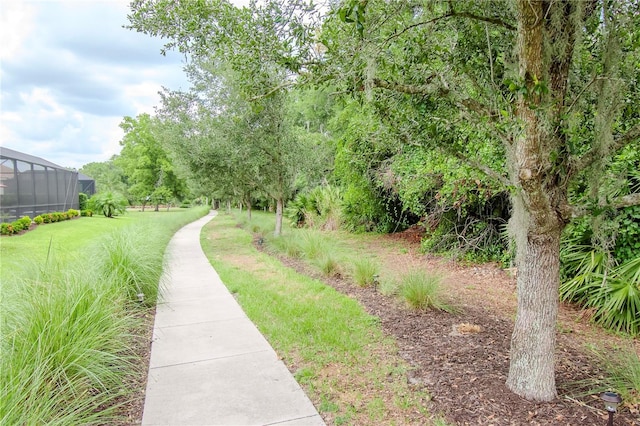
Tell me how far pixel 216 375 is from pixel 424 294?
2556 mm

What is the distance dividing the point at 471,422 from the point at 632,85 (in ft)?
8.01

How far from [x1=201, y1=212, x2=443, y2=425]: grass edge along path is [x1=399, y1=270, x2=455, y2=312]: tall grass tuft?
0.58 m

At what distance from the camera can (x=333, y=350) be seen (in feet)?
11.2

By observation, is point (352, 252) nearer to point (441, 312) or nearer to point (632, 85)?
point (441, 312)

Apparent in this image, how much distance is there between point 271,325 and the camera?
412 cm

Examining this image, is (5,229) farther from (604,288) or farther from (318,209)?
(604,288)

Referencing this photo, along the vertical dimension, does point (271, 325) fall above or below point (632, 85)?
below

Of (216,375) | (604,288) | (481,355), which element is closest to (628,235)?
A: (604,288)

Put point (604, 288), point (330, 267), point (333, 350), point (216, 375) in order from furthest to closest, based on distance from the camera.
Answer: point (330, 267) → point (604, 288) → point (333, 350) → point (216, 375)

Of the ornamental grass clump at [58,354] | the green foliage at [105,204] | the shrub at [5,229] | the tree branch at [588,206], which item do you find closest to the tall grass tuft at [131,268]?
the ornamental grass clump at [58,354]

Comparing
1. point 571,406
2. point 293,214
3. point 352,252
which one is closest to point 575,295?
point 571,406

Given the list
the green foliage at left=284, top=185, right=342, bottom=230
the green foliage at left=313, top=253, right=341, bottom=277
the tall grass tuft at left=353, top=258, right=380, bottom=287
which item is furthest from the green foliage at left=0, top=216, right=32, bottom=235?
the tall grass tuft at left=353, top=258, right=380, bottom=287

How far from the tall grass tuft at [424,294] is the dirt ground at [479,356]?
0.36 ft

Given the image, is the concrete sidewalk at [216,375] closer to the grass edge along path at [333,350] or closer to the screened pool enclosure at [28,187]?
the grass edge along path at [333,350]
